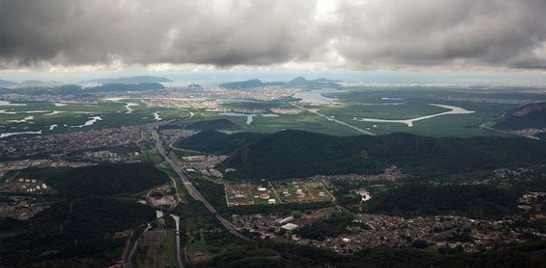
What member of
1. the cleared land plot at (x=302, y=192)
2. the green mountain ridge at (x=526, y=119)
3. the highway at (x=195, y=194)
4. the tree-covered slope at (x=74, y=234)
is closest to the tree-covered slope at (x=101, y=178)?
the highway at (x=195, y=194)

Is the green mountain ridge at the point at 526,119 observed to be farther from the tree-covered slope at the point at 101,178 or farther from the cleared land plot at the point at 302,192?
the tree-covered slope at the point at 101,178

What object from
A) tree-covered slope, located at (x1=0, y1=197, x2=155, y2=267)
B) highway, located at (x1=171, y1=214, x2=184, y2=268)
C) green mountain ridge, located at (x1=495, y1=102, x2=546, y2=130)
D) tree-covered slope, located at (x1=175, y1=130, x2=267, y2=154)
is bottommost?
highway, located at (x1=171, y1=214, x2=184, y2=268)

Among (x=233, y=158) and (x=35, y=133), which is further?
(x=35, y=133)

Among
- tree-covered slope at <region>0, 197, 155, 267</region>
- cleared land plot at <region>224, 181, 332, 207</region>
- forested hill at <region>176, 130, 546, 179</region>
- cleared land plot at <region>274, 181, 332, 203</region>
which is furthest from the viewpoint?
forested hill at <region>176, 130, 546, 179</region>

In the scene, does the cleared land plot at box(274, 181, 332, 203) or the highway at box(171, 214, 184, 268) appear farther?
the cleared land plot at box(274, 181, 332, 203)

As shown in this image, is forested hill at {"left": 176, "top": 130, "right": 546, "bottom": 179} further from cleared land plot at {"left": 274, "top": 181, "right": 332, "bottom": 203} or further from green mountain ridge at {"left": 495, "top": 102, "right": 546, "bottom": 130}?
green mountain ridge at {"left": 495, "top": 102, "right": 546, "bottom": 130}

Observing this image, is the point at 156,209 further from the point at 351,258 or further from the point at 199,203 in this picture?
the point at 351,258

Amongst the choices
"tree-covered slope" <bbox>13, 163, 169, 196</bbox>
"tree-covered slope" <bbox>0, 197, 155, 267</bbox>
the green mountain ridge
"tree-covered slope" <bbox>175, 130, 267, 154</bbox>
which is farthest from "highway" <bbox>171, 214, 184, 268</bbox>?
the green mountain ridge

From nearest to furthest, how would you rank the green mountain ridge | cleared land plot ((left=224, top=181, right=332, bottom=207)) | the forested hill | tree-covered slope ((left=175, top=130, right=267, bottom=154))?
cleared land plot ((left=224, top=181, right=332, bottom=207)) < the forested hill < tree-covered slope ((left=175, top=130, right=267, bottom=154)) < the green mountain ridge

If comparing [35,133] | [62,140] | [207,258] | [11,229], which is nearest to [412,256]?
[207,258]
